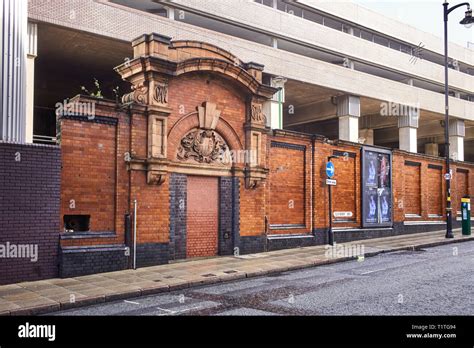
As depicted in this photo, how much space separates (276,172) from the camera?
1748 cm

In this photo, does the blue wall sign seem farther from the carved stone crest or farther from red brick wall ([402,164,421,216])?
red brick wall ([402,164,421,216])

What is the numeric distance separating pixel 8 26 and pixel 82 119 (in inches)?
116

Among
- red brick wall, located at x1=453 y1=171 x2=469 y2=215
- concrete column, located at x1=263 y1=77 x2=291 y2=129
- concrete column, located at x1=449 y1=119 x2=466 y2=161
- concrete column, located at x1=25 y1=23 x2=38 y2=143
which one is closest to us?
concrete column, located at x1=25 y1=23 x2=38 y2=143

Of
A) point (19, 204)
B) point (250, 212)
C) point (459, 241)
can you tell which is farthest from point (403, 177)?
point (19, 204)

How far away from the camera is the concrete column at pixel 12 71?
1167cm

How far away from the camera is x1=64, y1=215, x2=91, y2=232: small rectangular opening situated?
483 inches

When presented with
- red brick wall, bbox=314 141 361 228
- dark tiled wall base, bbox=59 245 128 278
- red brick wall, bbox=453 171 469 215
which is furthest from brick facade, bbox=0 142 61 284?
red brick wall, bbox=453 171 469 215

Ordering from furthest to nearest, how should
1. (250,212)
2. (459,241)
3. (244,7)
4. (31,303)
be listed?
(244,7) < (459,241) < (250,212) < (31,303)

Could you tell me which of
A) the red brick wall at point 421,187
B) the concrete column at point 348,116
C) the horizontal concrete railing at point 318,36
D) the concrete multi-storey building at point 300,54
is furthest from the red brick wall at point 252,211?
the concrete column at point 348,116

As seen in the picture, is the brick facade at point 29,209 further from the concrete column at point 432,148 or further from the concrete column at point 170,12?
the concrete column at point 432,148

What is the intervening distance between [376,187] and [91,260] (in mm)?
14270

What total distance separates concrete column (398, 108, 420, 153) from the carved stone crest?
24641mm

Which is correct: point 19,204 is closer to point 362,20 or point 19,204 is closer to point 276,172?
point 276,172

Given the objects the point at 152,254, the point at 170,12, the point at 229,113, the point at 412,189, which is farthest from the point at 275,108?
the point at 152,254
